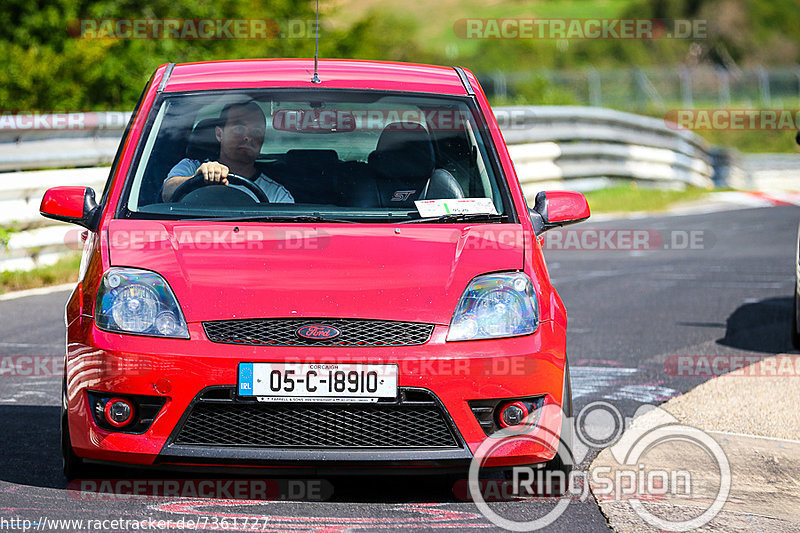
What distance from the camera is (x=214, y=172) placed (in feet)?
18.3

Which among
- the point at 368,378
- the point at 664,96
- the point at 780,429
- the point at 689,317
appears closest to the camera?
the point at 368,378

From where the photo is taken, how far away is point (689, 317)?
9.76 metres

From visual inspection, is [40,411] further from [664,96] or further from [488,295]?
[664,96]

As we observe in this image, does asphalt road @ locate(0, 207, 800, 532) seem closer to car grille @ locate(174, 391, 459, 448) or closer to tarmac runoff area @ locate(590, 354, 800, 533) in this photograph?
tarmac runoff area @ locate(590, 354, 800, 533)

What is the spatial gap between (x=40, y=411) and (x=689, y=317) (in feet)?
16.9

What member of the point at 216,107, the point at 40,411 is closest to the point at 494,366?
the point at 216,107

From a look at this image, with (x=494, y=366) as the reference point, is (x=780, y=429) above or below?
below

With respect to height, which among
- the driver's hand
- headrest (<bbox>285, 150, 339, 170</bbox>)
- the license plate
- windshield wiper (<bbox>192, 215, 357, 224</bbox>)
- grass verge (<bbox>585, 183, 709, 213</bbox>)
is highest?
grass verge (<bbox>585, 183, 709, 213</bbox>)

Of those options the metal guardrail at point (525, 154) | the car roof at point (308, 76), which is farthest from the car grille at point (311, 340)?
the metal guardrail at point (525, 154)

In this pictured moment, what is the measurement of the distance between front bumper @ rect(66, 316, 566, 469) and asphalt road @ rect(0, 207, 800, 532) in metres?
Answer: 0.21

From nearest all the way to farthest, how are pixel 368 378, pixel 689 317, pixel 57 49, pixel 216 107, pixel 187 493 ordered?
pixel 368 378 → pixel 187 493 → pixel 216 107 → pixel 689 317 → pixel 57 49

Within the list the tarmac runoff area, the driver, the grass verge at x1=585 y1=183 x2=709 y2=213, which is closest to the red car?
the driver

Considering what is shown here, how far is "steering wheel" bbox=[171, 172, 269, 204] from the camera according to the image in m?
5.36

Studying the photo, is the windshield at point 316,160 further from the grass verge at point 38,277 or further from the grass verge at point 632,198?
the grass verge at point 632,198
